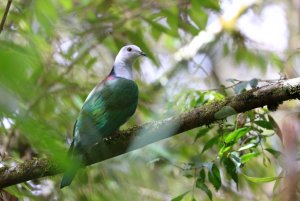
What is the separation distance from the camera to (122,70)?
13.3 feet

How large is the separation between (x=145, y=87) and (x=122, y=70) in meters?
1.21

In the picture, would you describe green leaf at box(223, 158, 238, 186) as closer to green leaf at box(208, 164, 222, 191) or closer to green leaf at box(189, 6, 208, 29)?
green leaf at box(208, 164, 222, 191)

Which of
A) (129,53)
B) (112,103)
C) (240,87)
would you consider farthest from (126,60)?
(240,87)

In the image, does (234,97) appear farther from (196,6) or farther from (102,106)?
(102,106)

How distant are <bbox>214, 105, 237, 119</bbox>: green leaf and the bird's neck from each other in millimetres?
1560

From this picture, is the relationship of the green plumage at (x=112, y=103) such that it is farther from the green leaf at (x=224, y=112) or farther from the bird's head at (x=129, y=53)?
the green leaf at (x=224, y=112)

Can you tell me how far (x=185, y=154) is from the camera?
4711 mm

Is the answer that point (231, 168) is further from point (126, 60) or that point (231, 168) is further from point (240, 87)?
point (126, 60)

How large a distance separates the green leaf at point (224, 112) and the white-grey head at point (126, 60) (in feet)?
5.30

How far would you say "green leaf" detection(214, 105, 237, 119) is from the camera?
241 cm

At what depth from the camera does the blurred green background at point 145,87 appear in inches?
53.7

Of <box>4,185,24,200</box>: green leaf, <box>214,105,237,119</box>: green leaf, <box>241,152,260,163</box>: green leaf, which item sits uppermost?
<box>214,105,237,119</box>: green leaf

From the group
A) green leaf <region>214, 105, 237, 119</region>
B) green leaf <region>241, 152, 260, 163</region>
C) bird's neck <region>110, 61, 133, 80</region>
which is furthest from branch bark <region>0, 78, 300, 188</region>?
bird's neck <region>110, 61, 133, 80</region>

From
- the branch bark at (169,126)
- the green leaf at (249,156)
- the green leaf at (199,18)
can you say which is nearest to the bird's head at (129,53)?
the green leaf at (199,18)
